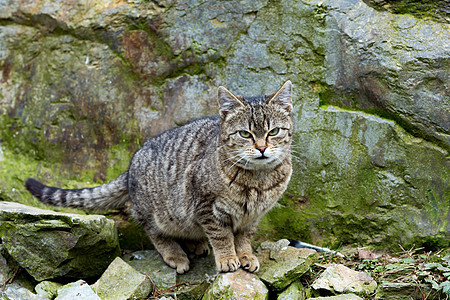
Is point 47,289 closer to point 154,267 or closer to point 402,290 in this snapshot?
point 154,267

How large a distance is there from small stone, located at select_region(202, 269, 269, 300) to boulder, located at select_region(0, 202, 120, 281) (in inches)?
42.4

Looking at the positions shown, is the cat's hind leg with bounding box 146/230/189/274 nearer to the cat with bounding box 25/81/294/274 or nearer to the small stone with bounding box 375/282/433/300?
the cat with bounding box 25/81/294/274

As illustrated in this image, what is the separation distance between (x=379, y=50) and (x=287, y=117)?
1183 millimetres

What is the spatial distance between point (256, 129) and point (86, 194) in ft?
6.17

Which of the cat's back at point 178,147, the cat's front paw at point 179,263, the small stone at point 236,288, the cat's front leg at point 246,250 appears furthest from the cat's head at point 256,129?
the cat's front paw at point 179,263

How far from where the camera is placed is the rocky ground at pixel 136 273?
12.0 ft

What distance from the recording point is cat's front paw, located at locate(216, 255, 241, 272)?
12.7 feet

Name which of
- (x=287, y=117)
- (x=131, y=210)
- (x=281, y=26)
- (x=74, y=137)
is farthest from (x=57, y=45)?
(x=287, y=117)

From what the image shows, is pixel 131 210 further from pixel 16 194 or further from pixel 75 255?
pixel 16 194

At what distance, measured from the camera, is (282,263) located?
12.8 ft

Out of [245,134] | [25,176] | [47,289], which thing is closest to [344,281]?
[245,134]

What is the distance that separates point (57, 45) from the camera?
5.22m

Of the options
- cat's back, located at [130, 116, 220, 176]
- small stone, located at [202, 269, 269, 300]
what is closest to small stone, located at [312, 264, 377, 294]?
small stone, located at [202, 269, 269, 300]

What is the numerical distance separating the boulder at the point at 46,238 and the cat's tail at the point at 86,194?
1.92 feet
